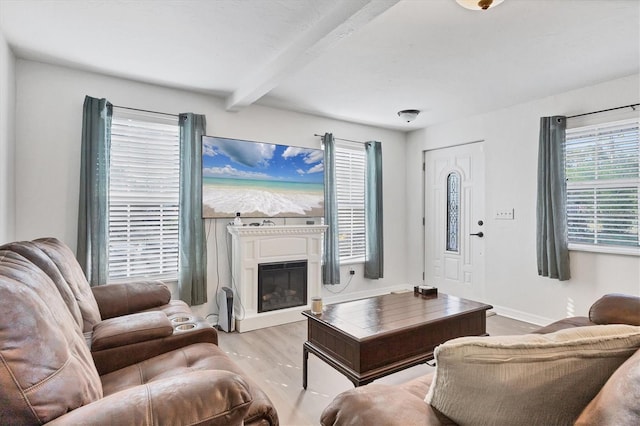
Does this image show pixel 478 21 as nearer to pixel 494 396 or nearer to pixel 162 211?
pixel 494 396

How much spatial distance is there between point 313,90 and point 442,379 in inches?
124

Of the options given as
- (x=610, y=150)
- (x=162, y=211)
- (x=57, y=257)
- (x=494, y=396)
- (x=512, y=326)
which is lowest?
(x=512, y=326)

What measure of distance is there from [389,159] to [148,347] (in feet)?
14.0

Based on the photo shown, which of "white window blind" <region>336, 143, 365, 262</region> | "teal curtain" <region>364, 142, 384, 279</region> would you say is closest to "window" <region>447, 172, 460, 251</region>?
"teal curtain" <region>364, 142, 384, 279</region>

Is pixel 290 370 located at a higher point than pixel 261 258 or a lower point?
lower

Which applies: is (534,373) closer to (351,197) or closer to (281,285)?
(281,285)

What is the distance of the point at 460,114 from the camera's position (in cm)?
439

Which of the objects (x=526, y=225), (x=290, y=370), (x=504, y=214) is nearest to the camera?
(x=290, y=370)

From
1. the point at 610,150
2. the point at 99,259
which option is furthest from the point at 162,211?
the point at 610,150

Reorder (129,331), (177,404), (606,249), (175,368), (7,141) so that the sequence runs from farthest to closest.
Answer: (606,249)
(7,141)
(129,331)
(175,368)
(177,404)

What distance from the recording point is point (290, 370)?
2.66 metres

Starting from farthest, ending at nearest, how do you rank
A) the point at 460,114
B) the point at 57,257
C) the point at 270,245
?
1. the point at 460,114
2. the point at 270,245
3. the point at 57,257

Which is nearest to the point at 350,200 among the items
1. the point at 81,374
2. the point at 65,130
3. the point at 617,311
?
the point at 617,311

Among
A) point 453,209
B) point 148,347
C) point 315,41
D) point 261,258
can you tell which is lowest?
point 148,347
